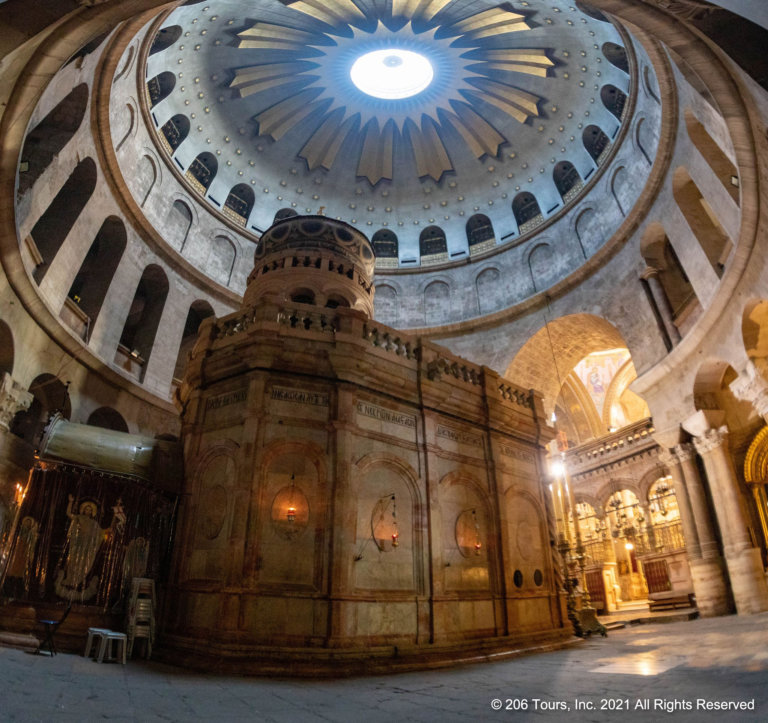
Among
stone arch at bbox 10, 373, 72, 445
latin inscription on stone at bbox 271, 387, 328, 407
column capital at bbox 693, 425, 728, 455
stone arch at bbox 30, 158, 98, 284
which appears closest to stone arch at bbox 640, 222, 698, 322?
column capital at bbox 693, 425, 728, 455

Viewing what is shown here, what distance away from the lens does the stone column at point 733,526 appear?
13.9 metres

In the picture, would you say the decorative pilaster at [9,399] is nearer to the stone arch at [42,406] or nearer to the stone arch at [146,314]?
the stone arch at [42,406]

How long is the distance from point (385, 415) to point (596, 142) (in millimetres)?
19137

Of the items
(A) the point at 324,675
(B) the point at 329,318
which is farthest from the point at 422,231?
(A) the point at 324,675

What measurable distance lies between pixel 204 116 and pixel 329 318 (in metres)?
18.4

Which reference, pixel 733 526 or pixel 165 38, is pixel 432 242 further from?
pixel 733 526

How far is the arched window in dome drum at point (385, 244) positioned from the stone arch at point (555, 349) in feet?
30.9

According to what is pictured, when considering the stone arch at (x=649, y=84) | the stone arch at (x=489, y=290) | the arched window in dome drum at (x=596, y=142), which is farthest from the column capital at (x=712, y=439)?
the arched window in dome drum at (x=596, y=142)

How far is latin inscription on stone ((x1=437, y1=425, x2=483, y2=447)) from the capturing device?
450 inches

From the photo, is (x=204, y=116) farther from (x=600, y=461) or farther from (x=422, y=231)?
(x=600, y=461)

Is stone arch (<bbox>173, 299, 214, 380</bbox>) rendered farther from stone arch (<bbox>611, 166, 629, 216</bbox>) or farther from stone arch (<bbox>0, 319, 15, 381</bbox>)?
stone arch (<bbox>611, 166, 629, 216</bbox>)

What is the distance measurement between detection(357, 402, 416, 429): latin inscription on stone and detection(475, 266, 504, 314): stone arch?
15.2 metres

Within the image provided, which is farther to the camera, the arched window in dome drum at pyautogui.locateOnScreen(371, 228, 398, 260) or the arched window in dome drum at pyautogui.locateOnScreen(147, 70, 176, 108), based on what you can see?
the arched window in dome drum at pyautogui.locateOnScreen(371, 228, 398, 260)

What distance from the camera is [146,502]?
10.0 m
